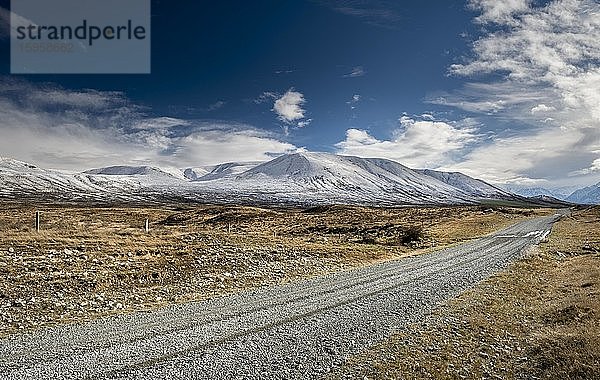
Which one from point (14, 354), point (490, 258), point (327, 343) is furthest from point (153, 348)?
point (490, 258)

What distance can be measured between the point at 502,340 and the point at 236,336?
8136 millimetres

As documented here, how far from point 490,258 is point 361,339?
75.8 ft

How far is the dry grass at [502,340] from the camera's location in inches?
420

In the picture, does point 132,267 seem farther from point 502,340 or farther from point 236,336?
point 502,340

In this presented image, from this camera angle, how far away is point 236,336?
13125mm

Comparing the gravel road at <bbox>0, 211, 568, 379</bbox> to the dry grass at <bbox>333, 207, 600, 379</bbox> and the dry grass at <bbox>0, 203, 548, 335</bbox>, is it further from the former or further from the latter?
the dry grass at <bbox>0, 203, 548, 335</bbox>

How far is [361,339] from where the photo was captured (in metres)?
13.1

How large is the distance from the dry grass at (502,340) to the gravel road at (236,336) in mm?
953

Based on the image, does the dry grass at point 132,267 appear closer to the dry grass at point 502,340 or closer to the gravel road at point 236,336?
the gravel road at point 236,336

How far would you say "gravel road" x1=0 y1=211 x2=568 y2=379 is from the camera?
1052 centimetres

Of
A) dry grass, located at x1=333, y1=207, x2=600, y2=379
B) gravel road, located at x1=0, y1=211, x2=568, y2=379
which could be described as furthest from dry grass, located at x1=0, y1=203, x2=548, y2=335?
dry grass, located at x1=333, y1=207, x2=600, y2=379

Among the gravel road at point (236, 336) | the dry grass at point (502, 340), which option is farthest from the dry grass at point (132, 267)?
the dry grass at point (502, 340)

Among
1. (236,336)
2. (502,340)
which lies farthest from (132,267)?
(502,340)

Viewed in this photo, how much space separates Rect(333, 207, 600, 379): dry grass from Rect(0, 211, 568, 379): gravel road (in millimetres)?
953
